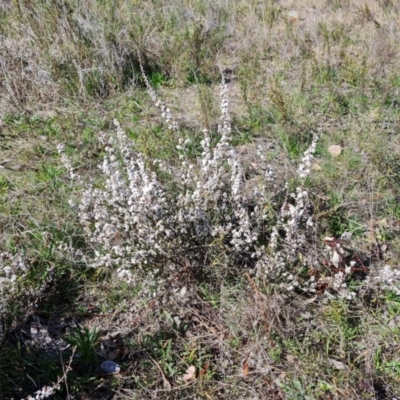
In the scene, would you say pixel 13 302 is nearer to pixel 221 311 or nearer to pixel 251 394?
pixel 221 311

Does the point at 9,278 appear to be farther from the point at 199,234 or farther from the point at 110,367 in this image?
the point at 199,234

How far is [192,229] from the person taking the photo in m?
2.58

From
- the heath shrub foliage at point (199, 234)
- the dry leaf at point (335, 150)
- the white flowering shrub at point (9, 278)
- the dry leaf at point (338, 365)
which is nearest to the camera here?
the dry leaf at point (338, 365)

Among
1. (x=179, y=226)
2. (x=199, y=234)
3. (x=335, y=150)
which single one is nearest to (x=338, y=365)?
(x=199, y=234)

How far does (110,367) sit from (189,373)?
42 centimetres

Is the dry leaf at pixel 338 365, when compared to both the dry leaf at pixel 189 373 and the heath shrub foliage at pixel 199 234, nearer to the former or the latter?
the heath shrub foliage at pixel 199 234

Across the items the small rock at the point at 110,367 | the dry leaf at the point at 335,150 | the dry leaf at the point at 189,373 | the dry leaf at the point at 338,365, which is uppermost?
the dry leaf at the point at 335,150

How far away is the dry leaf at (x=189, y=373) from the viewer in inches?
87.9

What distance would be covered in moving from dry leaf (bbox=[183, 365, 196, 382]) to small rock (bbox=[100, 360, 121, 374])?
35 centimetres

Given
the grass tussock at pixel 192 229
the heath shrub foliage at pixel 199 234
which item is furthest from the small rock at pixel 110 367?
the heath shrub foliage at pixel 199 234

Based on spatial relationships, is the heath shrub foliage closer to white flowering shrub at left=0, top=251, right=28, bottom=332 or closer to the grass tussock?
the grass tussock

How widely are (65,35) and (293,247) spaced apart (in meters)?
3.38

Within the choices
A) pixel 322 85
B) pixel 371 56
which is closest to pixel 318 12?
pixel 371 56

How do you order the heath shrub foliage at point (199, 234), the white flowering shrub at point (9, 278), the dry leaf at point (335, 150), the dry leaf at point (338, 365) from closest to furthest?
1. the dry leaf at point (338, 365)
2. the white flowering shrub at point (9, 278)
3. the heath shrub foliage at point (199, 234)
4. the dry leaf at point (335, 150)
